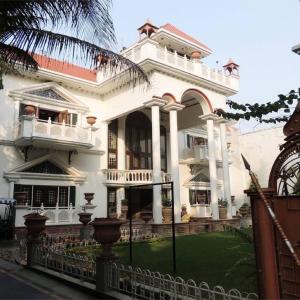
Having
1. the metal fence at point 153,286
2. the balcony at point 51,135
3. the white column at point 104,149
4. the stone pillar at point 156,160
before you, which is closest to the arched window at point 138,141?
the white column at point 104,149

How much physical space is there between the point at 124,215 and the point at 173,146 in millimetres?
5106

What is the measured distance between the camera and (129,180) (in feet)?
71.1

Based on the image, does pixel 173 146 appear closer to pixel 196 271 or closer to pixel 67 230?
pixel 67 230

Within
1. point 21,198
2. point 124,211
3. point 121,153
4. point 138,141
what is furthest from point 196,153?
point 21,198

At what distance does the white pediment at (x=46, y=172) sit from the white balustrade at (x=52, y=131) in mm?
1565

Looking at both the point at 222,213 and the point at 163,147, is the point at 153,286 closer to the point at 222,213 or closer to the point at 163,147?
the point at 222,213

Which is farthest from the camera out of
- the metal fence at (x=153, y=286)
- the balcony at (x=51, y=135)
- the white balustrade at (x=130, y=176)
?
the white balustrade at (x=130, y=176)

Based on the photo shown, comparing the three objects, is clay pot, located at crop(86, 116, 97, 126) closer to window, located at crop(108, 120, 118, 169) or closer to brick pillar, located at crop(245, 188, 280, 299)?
window, located at crop(108, 120, 118, 169)

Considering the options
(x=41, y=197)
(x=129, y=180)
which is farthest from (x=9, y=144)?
(x=129, y=180)

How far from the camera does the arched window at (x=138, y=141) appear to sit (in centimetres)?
2306

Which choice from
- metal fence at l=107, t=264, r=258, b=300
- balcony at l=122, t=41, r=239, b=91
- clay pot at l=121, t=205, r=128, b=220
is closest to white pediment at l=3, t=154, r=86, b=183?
clay pot at l=121, t=205, r=128, b=220

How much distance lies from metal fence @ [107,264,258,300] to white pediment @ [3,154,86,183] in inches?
479

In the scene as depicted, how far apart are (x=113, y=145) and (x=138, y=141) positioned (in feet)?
6.89

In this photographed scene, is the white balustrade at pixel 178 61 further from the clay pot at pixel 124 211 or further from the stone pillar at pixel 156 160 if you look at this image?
the clay pot at pixel 124 211
